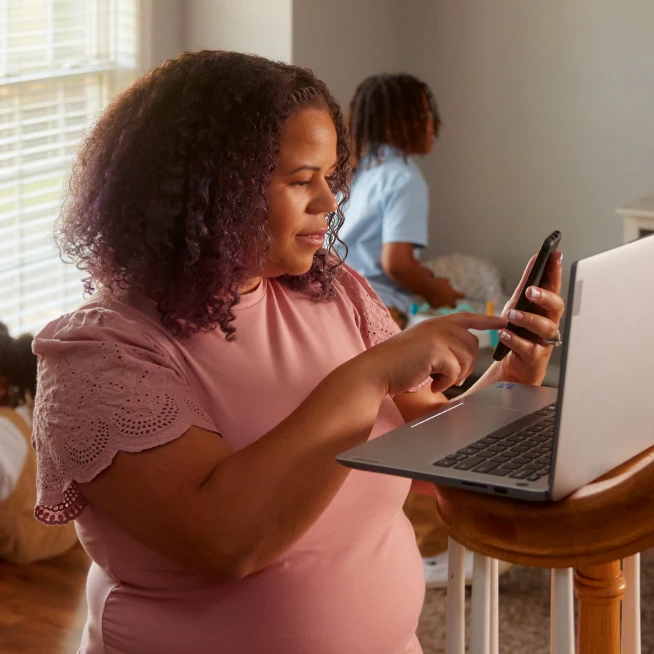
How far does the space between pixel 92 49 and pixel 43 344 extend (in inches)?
102

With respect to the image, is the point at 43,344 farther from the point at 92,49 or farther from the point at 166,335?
the point at 92,49

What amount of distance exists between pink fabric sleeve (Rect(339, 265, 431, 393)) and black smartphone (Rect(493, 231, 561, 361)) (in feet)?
0.54

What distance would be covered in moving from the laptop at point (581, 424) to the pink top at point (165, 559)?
202 mm

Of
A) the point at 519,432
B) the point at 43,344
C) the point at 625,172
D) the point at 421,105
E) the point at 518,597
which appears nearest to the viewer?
the point at 519,432

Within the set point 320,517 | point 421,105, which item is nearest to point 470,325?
point 320,517

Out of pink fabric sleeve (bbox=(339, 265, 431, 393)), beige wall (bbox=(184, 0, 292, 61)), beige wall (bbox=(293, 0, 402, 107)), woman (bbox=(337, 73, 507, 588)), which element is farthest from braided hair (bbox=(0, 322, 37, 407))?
pink fabric sleeve (bbox=(339, 265, 431, 393))

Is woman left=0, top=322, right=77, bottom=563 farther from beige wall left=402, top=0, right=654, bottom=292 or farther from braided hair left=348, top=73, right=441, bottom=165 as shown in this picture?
beige wall left=402, top=0, right=654, bottom=292

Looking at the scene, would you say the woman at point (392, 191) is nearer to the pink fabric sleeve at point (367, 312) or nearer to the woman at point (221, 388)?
the pink fabric sleeve at point (367, 312)

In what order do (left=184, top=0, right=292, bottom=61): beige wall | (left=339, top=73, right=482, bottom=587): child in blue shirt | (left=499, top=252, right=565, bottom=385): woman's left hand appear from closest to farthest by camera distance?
1. (left=499, top=252, right=565, bottom=385): woman's left hand
2. (left=339, top=73, right=482, bottom=587): child in blue shirt
3. (left=184, top=0, right=292, bottom=61): beige wall

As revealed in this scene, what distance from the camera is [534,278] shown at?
1.11 m

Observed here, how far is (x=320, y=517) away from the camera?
1.09 meters

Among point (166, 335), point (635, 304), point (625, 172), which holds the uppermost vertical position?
point (635, 304)

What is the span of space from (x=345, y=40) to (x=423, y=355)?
10.0 feet

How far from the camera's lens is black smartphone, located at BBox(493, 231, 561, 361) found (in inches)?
43.2
